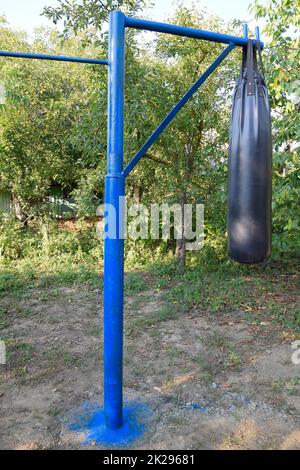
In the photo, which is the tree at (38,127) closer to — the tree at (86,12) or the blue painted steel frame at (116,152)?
the tree at (86,12)

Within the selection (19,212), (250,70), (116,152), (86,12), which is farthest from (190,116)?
(19,212)

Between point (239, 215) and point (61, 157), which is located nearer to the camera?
point (239, 215)

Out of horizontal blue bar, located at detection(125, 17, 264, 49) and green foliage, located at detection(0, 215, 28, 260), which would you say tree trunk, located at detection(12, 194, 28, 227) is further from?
horizontal blue bar, located at detection(125, 17, 264, 49)

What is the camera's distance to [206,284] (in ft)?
20.2

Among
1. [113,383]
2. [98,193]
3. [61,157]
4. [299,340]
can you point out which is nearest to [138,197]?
[98,193]

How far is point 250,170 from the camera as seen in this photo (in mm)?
1901

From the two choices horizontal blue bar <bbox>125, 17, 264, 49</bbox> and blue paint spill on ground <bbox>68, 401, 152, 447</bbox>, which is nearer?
horizontal blue bar <bbox>125, 17, 264, 49</bbox>

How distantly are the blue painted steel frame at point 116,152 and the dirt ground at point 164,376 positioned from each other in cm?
56

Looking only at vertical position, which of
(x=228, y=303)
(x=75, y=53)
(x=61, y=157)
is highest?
(x=75, y=53)

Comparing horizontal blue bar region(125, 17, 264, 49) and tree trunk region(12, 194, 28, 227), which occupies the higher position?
horizontal blue bar region(125, 17, 264, 49)

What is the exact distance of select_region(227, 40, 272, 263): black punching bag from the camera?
1892mm

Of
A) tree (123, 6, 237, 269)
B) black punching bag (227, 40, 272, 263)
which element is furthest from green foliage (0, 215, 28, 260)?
black punching bag (227, 40, 272, 263)
